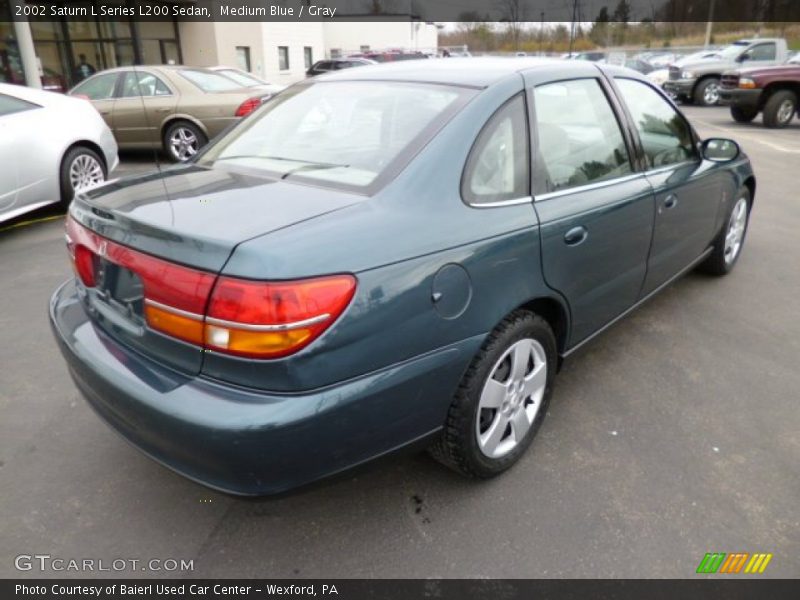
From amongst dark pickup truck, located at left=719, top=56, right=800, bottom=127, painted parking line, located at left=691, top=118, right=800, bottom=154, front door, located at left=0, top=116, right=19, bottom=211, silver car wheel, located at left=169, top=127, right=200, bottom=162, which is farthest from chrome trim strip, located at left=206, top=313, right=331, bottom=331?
dark pickup truck, located at left=719, top=56, right=800, bottom=127

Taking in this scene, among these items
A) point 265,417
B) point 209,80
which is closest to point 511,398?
point 265,417

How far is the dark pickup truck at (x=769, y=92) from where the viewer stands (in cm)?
1305

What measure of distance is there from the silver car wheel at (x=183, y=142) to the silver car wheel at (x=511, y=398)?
25.0ft

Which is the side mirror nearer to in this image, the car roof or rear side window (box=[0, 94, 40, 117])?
the car roof

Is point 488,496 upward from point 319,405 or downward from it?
downward

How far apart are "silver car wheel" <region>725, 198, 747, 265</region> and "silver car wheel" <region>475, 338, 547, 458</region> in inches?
105

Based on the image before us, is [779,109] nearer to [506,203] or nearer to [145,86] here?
[145,86]

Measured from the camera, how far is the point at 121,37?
18453mm

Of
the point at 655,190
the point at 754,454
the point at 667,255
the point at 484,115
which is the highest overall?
the point at 484,115

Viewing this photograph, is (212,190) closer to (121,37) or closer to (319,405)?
(319,405)

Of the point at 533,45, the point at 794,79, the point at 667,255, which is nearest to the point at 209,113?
the point at 667,255

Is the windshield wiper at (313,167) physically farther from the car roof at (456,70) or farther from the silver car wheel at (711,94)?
the silver car wheel at (711,94)

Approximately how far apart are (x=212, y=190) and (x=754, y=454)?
2496mm

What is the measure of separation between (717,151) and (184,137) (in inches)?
289
